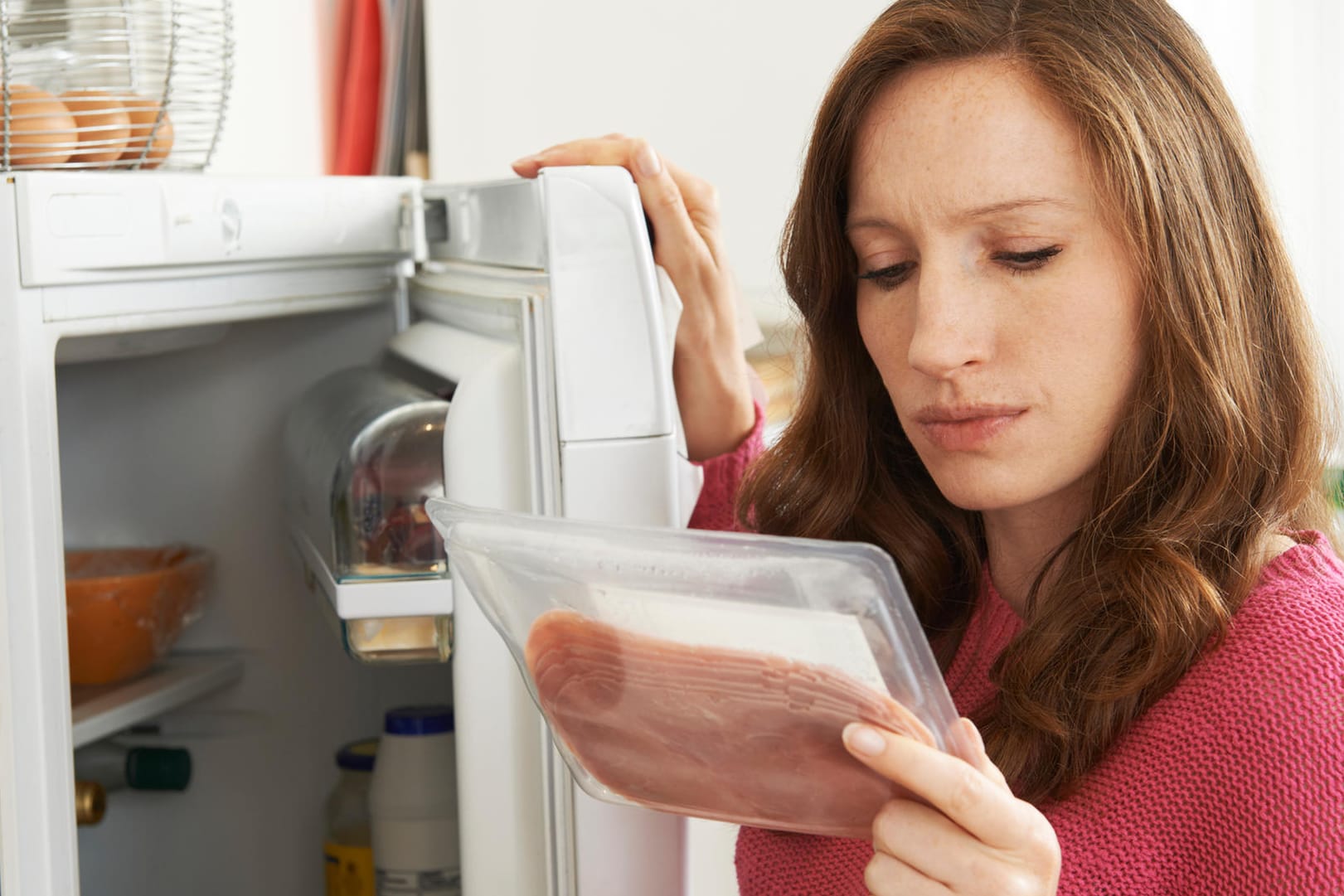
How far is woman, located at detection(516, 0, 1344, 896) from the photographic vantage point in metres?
0.80

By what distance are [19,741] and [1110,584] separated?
0.69m

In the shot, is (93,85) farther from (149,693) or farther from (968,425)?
(968,425)

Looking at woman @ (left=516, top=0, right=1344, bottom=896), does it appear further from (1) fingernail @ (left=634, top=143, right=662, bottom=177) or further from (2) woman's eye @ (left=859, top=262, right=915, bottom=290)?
(1) fingernail @ (left=634, top=143, right=662, bottom=177)

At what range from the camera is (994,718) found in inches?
35.9

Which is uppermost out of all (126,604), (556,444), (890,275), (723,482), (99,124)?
(99,124)

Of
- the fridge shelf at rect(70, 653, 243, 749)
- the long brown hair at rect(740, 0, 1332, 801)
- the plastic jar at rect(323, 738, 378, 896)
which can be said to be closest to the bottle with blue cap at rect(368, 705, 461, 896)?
the plastic jar at rect(323, 738, 378, 896)

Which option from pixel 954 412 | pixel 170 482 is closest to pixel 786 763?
pixel 954 412

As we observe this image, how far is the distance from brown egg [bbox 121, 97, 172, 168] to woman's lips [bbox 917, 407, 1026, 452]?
2.07 ft

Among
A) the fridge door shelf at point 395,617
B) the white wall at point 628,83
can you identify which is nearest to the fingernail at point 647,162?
the fridge door shelf at point 395,617

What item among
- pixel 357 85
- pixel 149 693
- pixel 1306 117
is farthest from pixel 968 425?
pixel 1306 117

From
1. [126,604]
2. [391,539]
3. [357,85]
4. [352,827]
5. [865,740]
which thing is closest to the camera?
[865,740]

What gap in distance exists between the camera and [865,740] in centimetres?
58

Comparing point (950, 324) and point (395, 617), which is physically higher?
point (950, 324)

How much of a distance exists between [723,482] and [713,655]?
2.09 feet
